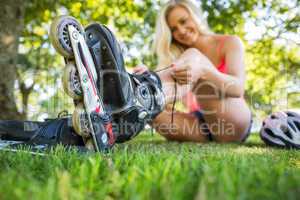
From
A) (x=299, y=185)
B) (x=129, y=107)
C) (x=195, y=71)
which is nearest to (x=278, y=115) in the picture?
(x=195, y=71)

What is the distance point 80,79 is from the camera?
5.35 feet

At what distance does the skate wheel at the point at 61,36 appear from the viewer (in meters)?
1.60

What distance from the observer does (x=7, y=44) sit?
4059 mm

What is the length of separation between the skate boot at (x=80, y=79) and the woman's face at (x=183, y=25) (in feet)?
6.29

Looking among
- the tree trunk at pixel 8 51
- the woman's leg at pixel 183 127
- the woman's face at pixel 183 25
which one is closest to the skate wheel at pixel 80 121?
the woman's leg at pixel 183 127

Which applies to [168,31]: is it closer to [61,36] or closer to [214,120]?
[214,120]

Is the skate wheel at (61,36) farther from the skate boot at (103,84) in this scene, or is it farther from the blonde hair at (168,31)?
the blonde hair at (168,31)

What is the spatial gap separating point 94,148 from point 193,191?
956mm

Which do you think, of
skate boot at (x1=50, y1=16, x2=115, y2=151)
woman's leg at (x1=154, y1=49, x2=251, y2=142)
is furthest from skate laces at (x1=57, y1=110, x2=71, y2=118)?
woman's leg at (x1=154, y1=49, x2=251, y2=142)

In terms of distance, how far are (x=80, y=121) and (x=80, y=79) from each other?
0.59 ft

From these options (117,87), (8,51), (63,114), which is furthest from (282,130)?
(8,51)

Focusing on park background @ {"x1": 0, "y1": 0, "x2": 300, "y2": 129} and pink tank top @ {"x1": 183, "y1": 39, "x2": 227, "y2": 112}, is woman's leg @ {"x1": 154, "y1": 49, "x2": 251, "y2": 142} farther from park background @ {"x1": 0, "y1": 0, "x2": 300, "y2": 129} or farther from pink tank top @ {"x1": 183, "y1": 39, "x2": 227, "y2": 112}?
park background @ {"x1": 0, "y1": 0, "x2": 300, "y2": 129}

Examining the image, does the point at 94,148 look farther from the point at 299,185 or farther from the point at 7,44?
the point at 7,44

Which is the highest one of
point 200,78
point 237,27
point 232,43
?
point 237,27
